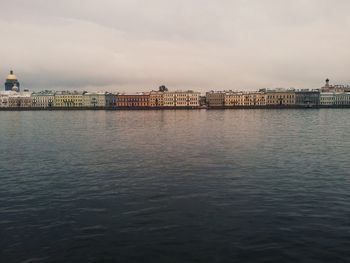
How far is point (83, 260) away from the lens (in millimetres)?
9812

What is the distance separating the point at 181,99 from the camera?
18600 cm

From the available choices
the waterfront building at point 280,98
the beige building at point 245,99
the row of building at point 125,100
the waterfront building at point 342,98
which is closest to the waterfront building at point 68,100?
the row of building at point 125,100

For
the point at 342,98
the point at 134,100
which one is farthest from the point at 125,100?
the point at 342,98

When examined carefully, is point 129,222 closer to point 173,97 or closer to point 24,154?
point 24,154

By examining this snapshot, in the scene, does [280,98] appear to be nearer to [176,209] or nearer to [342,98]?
[342,98]

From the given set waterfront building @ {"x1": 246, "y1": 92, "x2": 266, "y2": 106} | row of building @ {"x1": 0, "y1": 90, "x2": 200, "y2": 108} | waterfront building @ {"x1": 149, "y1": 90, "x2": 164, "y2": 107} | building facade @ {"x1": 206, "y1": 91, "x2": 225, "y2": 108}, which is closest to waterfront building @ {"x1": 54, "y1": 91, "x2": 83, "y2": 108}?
row of building @ {"x1": 0, "y1": 90, "x2": 200, "y2": 108}

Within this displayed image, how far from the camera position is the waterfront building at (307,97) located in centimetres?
18550

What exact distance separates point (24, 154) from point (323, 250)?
943 inches

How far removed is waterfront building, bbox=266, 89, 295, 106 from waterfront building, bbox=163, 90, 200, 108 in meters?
35.2

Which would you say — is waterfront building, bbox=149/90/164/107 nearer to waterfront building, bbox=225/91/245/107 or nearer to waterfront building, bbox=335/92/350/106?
waterfront building, bbox=225/91/245/107

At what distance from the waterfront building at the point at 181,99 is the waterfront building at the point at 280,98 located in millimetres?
35152

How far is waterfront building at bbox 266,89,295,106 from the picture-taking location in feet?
601

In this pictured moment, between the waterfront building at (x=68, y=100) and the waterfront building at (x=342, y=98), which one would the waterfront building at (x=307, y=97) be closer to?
the waterfront building at (x=342, y=98)

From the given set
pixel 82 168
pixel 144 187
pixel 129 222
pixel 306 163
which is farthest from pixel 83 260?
pixel 306 163
